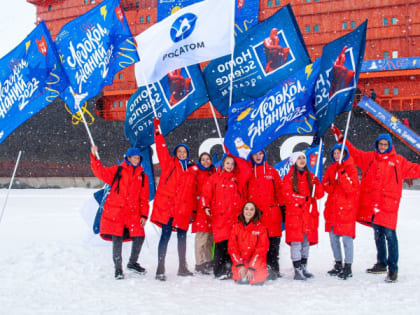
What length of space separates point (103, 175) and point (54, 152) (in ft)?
38.4

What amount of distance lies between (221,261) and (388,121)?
28.6 ft

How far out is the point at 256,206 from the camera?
12.0ft

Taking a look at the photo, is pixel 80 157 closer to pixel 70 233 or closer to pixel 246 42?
pixel 70 233

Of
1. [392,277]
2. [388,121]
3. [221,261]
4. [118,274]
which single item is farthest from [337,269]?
[388,121]

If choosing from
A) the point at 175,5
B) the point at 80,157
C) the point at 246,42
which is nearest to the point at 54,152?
the point at 80,157

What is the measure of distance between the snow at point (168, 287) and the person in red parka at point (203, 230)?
0.28m

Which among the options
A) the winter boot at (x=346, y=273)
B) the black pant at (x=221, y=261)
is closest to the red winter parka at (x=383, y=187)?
the winter boot at (x=346, y=273)

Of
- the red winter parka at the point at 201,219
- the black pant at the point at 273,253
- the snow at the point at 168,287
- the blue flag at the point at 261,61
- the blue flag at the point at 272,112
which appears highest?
the blue flag at the point at 261,61

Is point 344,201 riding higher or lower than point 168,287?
higher

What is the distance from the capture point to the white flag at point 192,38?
454cm

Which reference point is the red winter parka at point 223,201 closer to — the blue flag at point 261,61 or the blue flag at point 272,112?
the blue flag at point 272,112

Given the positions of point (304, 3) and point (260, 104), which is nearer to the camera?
point (260, 104)

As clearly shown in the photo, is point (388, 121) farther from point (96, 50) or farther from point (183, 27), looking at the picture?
point (96, 50)

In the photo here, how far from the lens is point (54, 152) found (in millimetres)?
14578
